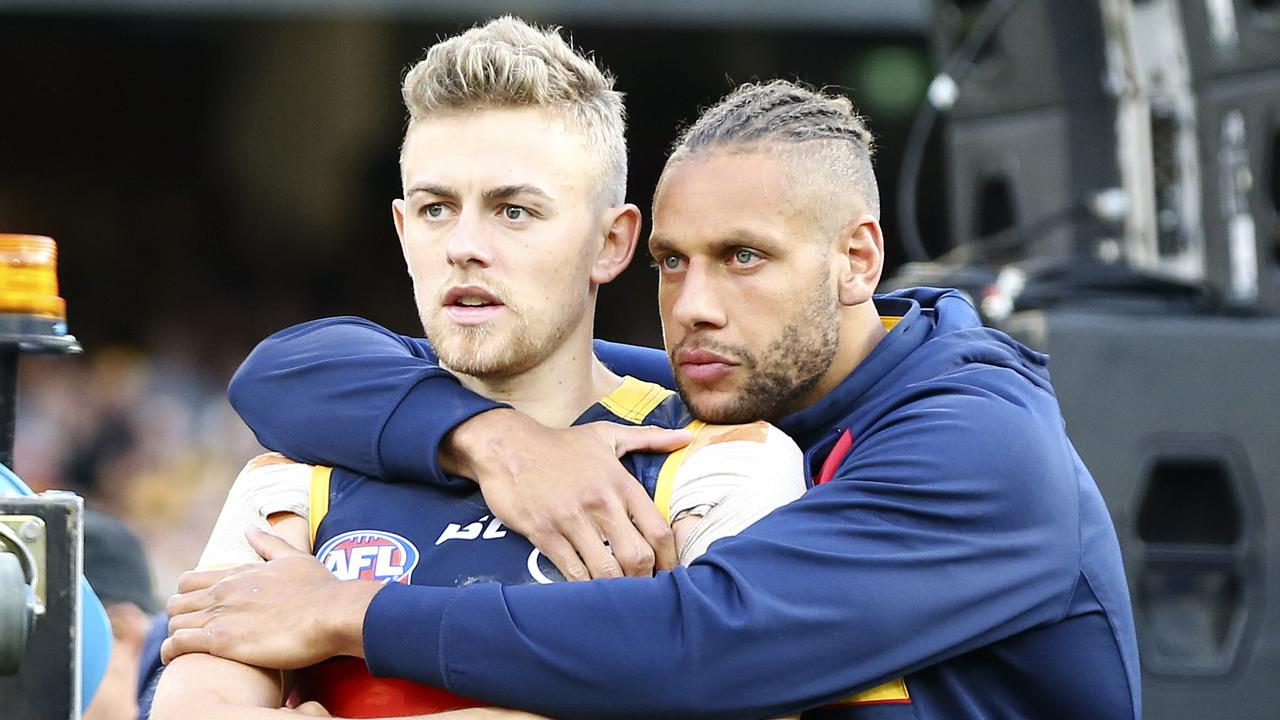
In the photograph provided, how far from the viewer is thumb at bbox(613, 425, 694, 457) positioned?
243 centimetres

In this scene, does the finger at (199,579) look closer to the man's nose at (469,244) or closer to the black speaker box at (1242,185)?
the man's nose at (469,244)

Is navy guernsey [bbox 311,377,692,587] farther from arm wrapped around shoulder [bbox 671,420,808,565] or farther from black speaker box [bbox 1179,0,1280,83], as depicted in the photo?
black speaker box [bbox 1179,0,1280,83]

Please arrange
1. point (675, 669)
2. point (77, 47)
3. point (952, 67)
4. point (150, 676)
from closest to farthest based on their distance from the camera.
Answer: point (675, 669) < point (150, 676) < point (952, 67) < point (77, 47)

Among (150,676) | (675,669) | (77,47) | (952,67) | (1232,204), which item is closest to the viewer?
(675,669)

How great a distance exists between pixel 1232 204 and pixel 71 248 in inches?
291

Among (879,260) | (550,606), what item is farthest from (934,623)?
(879,260)

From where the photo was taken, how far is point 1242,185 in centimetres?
425

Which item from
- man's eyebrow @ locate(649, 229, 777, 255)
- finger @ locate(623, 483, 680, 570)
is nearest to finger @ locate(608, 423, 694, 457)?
finger @ locate(623, 483, 680, 570)

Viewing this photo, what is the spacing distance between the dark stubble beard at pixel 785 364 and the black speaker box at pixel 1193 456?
4.64 feet

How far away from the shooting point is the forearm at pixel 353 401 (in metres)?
2.46

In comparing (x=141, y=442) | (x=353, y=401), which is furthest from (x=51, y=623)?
(x=141, y=442)

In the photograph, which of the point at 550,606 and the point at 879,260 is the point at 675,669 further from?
the point at 879,260

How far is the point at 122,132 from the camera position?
995cm

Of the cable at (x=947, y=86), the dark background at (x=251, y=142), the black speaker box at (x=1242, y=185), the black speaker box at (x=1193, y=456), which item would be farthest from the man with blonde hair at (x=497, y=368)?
the dark background at (x=251, y=142)
